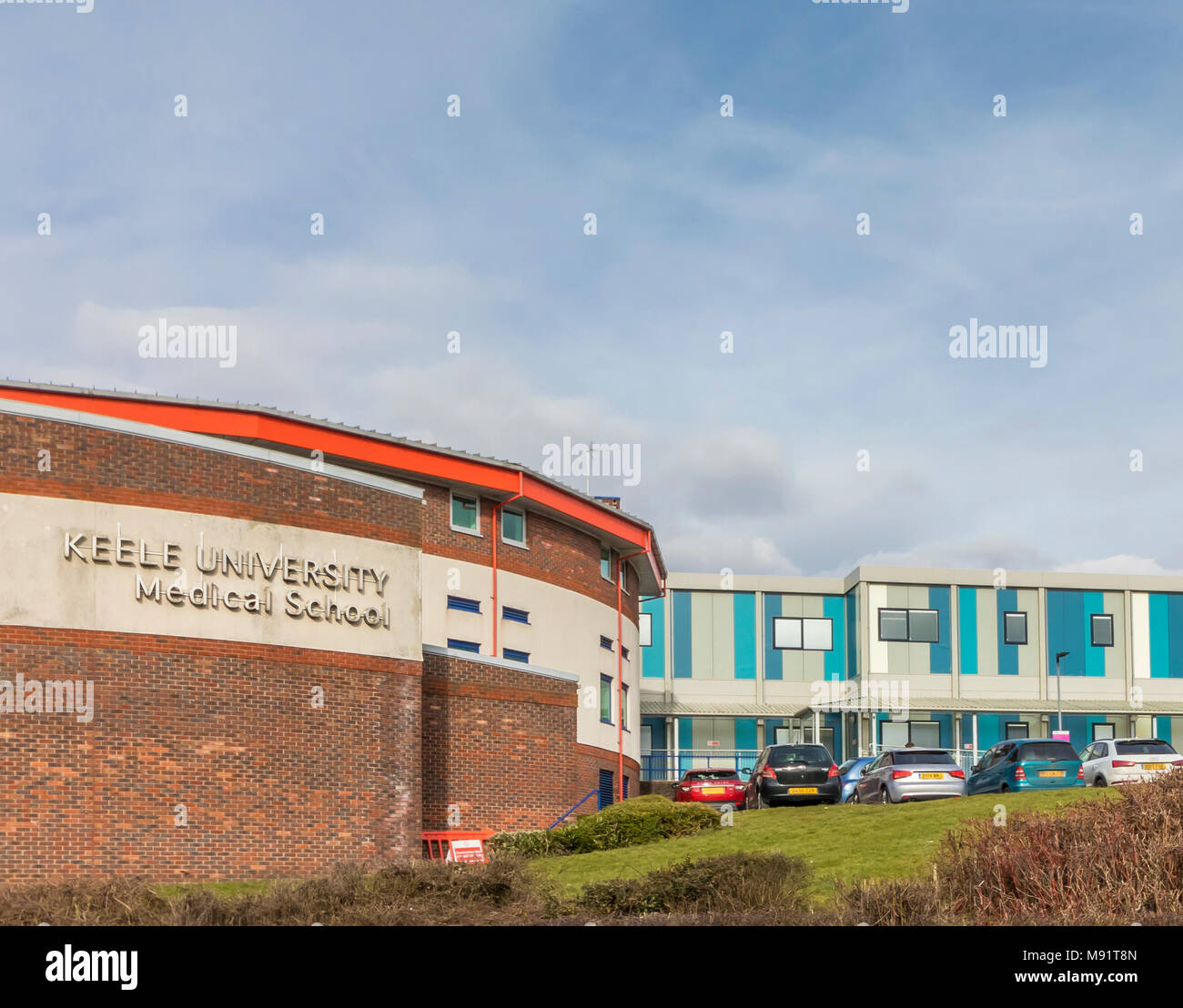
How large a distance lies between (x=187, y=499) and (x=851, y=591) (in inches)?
1538

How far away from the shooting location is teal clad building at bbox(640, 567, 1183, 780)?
55.0 m

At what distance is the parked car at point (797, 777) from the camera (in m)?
31.5

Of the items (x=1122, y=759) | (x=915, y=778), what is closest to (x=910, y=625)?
(x=915, y=778)

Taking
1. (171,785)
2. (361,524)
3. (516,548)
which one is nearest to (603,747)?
(516,548)

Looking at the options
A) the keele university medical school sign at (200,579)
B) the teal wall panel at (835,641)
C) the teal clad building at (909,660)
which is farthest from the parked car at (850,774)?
the teal wall panel at (835,641)

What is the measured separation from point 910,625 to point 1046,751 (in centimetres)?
2782

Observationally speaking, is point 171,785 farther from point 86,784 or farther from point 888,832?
point 888,832

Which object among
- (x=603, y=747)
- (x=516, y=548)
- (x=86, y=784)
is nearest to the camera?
(x=86, y=784)

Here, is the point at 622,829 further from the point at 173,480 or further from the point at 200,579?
the point at 173,480

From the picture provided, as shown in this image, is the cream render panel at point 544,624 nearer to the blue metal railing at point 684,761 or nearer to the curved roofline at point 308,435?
the curved roofline at point 308,435

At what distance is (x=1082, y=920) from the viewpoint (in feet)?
35.9

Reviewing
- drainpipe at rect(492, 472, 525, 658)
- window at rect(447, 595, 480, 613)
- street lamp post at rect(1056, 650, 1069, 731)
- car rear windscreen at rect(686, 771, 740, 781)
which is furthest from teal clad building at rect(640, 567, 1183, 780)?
window at rect(447, 595, 480, 613)

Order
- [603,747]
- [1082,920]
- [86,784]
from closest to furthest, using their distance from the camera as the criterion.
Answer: [1082,920] → [86,784] → [603,747]

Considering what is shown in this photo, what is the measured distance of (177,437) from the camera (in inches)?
853
